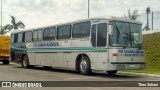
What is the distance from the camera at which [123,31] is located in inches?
730

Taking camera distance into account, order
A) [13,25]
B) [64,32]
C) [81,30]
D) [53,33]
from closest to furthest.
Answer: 1. [81,30]
2. [64,32]
3. [53,33]
4. [13,25]

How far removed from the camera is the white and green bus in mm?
18078

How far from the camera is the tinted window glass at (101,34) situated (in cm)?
1828

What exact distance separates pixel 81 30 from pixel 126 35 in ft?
9.17

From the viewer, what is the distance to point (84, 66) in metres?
19.7

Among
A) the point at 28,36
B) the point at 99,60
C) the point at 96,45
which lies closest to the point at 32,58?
the point at 28,36

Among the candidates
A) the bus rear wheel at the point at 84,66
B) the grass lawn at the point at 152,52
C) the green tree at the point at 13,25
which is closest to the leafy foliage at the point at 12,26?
the green tree at the point at 13,25

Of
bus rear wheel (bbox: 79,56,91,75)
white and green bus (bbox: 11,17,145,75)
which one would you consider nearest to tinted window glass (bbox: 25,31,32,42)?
white and green bus (bbox: 11,17,145,75)

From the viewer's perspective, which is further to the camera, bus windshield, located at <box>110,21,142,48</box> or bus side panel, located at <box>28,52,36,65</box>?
bus side panel, located at <box>28,52,36,65</box>

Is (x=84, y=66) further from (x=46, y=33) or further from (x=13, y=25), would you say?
(x=13, y=25)

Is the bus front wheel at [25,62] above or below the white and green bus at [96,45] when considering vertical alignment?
below

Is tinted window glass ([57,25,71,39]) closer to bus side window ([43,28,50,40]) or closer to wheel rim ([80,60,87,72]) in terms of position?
bus side window ([43,28,50,40])

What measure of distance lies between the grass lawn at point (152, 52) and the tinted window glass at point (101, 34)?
206 inches

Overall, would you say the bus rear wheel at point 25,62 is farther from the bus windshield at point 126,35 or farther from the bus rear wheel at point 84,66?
the bus windshield at point 126,35
